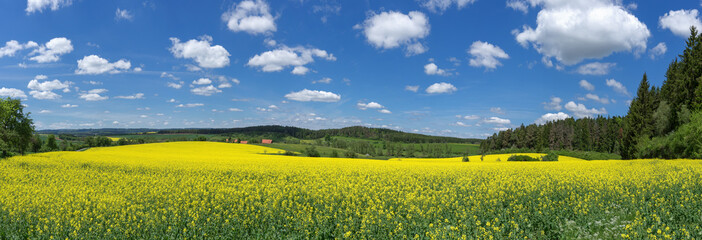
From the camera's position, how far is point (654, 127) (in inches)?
2184

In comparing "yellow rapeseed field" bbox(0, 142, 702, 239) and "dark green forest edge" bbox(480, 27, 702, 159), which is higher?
"dark green forest edge" bbox(480, 27, 702, 159)

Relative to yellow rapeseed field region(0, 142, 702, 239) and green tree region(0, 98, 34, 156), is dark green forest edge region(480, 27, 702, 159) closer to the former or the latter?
yellow rapeseed field region(0, 142, 702, 239)

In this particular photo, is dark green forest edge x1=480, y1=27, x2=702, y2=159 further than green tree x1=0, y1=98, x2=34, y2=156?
No

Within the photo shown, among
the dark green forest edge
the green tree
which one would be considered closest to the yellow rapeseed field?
the dark green forest edge

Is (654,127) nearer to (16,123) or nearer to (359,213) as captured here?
(359,213)

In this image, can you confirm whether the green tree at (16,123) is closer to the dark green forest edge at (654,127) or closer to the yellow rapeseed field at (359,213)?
the yellow rapeseed field at (359,213)

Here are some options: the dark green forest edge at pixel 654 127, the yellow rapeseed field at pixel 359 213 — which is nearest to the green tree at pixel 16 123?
the yellow rapeseed field at pixel 359 213

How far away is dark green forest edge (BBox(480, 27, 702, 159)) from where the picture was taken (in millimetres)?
36062

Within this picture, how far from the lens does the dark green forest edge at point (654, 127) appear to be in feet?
118

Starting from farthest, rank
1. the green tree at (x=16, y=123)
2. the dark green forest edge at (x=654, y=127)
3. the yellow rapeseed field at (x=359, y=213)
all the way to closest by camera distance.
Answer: the green tree at (x=16, y=123), the dark green forest edge at (x=654, y=127), the yellow rapeseed field at (x=359, y=213)

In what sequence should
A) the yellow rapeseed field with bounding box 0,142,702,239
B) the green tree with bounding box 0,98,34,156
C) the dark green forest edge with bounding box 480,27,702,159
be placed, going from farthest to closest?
the green tree with bounding box 0,98,34,156
the dark green forest edge with bounding box 480,27,702,159
the yellow rapeseed field with bounding box 0,142,702,239

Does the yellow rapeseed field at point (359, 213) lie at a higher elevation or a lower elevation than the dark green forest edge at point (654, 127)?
lower

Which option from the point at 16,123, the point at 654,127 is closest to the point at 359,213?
the point at 16,123

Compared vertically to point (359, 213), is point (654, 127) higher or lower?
higher
